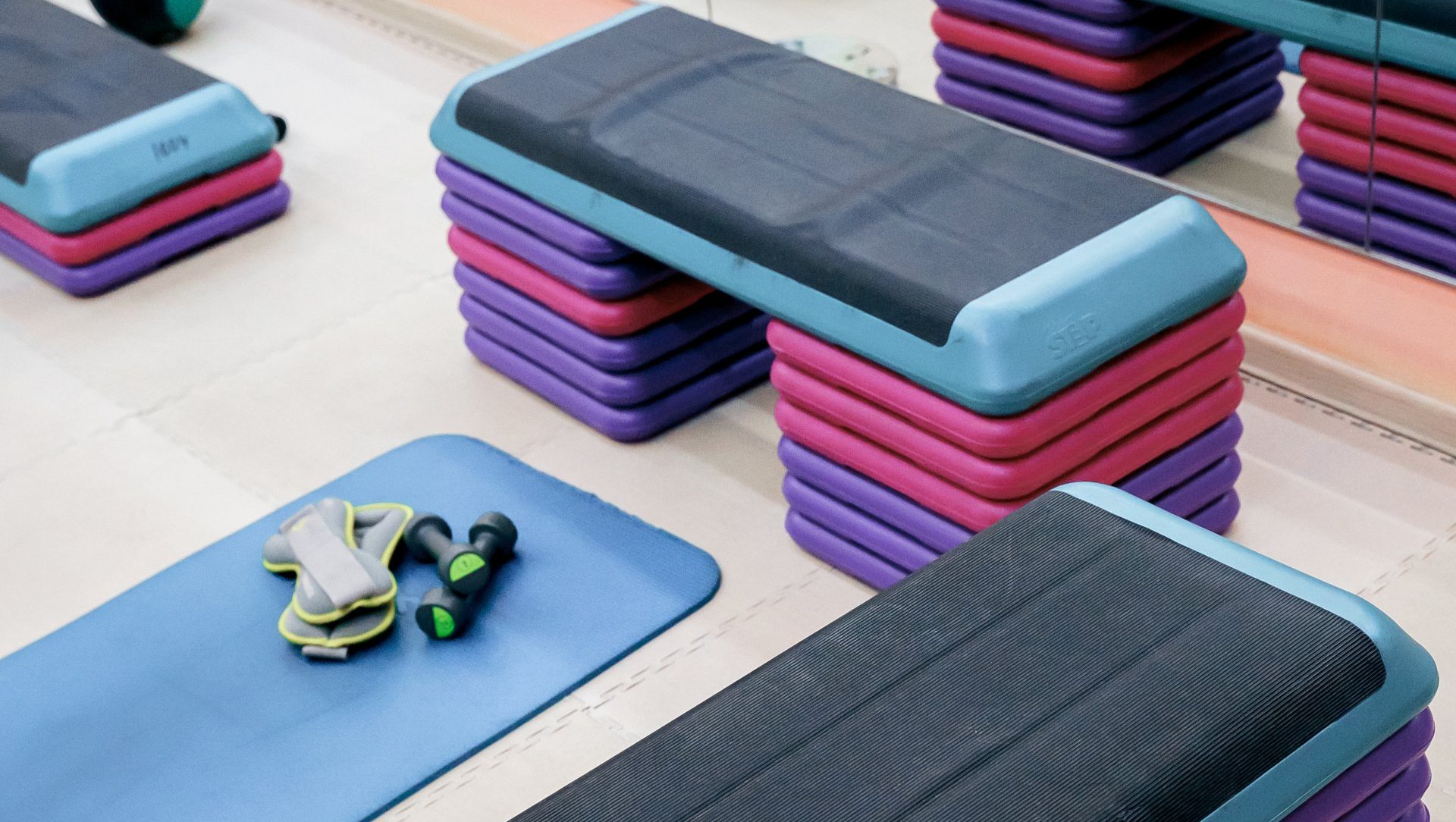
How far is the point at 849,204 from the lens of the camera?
308cm

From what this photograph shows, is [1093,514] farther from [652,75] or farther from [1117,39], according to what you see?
[1117,39]

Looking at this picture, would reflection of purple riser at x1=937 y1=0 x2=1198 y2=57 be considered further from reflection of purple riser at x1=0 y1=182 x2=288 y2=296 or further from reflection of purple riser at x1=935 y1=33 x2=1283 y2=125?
reflection of purple riser at x1=0 y1=182 x2=288 y2=296

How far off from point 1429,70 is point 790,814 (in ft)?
8.10

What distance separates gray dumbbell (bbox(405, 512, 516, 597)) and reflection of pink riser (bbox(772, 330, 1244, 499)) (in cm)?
64

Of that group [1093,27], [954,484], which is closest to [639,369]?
[954,484]

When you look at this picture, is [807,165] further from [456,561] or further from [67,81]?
[67,81]

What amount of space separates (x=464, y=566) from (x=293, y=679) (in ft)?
1.27

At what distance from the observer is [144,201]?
4.49m

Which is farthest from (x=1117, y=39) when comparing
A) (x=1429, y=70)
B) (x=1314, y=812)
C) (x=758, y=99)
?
(x=1314, y=812)

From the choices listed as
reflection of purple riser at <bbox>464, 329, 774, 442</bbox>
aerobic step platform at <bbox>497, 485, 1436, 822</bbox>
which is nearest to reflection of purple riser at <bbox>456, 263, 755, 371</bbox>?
reflection of purple riser at <bbox>464, 329, 774, 442</bbox>

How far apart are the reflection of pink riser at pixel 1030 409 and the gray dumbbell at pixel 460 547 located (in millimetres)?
697

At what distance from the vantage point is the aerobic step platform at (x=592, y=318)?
3498 mm

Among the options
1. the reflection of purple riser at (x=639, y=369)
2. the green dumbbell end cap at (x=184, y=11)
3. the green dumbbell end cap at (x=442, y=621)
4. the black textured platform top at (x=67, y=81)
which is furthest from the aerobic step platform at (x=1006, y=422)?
the green dumbbell end cap at (x=184, y=11)

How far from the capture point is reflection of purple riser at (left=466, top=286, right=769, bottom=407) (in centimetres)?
361
